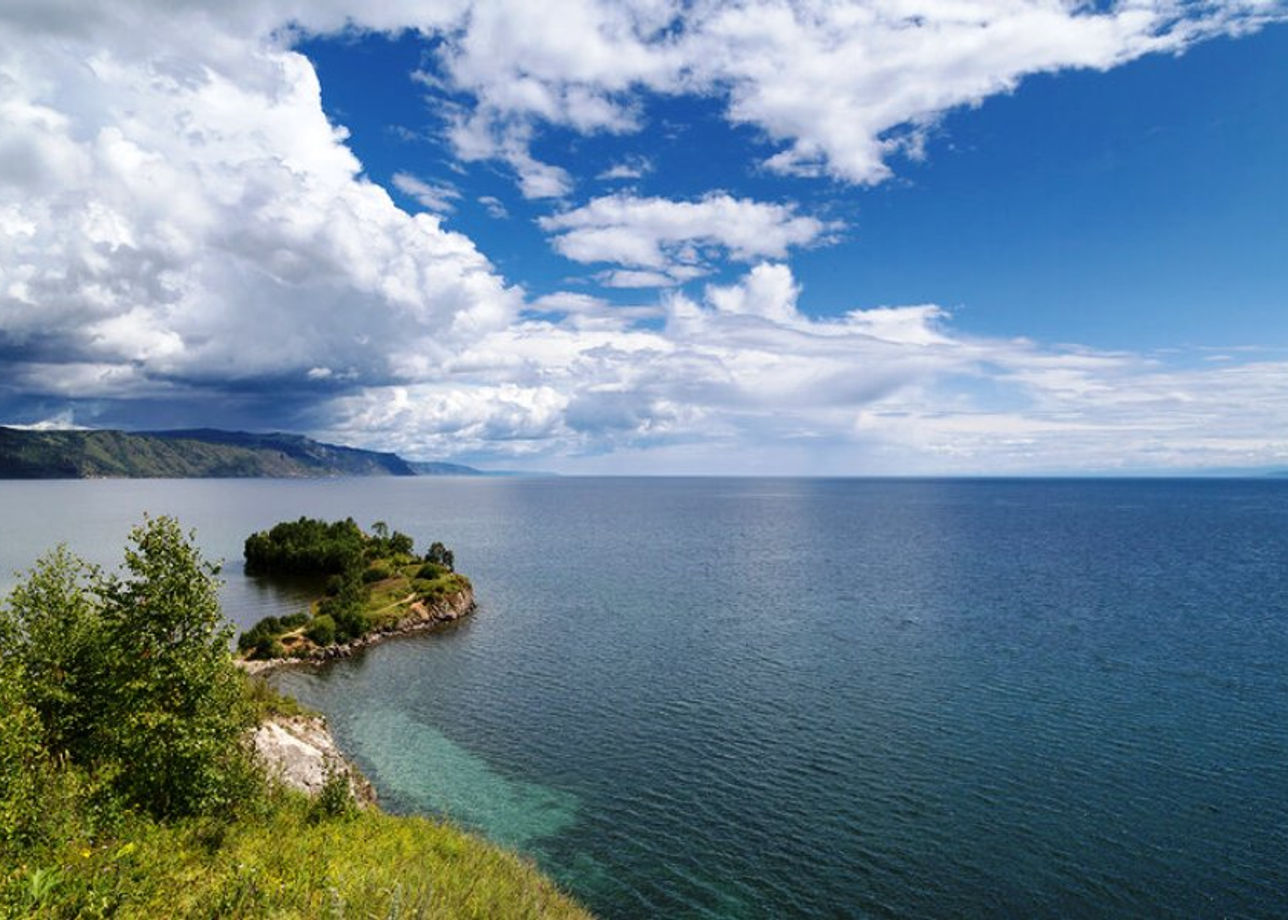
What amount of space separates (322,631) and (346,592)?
18091 millimetres

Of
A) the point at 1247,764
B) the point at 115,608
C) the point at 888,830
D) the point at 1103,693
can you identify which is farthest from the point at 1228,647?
the point at 115,608

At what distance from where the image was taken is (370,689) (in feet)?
232

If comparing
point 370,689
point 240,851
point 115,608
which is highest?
point 115,608

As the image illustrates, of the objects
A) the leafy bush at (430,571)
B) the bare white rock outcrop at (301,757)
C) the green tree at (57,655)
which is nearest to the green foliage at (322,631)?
the leafy bush at (430,571)

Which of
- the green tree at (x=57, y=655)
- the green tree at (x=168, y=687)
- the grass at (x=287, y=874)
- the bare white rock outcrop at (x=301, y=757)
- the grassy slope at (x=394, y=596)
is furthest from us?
the grassy slope at (x=394, y=596)

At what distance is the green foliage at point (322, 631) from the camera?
82.6m

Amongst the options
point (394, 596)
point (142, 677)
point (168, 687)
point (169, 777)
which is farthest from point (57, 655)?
point (394, 596)

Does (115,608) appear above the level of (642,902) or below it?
above

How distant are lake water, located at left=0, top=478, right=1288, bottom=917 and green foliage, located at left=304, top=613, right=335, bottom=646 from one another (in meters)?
6.72

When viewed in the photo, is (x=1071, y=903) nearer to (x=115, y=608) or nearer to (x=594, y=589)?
(x=115, y=608)

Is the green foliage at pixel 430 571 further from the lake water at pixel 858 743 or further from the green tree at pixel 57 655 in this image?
the green tree at pixel 57 655

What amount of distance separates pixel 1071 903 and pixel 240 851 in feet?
128

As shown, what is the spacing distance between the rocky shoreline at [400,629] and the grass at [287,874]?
46.3 metres

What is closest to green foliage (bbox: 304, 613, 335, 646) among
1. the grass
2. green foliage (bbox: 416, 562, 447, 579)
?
green foliage (bbox: 416, 562, 447, 579)
